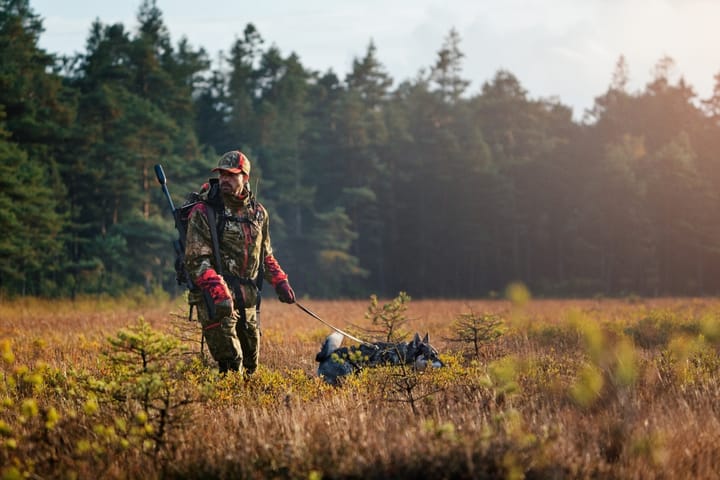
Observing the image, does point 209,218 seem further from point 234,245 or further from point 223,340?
point 223,340

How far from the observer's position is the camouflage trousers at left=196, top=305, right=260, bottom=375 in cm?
608

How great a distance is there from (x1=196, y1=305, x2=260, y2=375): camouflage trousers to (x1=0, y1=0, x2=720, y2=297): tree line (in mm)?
25344

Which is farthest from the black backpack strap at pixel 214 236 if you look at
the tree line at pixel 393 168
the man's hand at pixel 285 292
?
the tree line at pixel 393 168

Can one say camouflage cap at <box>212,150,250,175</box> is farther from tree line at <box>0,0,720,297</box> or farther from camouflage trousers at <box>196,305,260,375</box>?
tree line at <box>0,0,720,297</box>

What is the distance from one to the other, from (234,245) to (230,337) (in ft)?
2.98

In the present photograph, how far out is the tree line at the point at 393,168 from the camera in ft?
107

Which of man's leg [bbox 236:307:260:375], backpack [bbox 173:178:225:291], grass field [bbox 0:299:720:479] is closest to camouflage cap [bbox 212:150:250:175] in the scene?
backpack [bbox 173:178:225:291]

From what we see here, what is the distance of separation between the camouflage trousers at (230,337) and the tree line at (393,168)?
25.3m

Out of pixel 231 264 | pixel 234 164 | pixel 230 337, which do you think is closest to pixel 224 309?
pixel 230 337

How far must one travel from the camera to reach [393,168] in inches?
1975

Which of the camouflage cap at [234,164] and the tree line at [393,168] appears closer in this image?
the camouflage cap at [234,164]

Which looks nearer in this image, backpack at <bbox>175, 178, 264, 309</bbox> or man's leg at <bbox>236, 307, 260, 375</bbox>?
backpack at <bbox>175, 178, 264, 309</bbox>

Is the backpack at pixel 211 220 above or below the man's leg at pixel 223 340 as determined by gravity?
above

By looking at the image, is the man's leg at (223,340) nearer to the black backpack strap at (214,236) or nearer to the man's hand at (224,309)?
the man's hand at (224,309)
